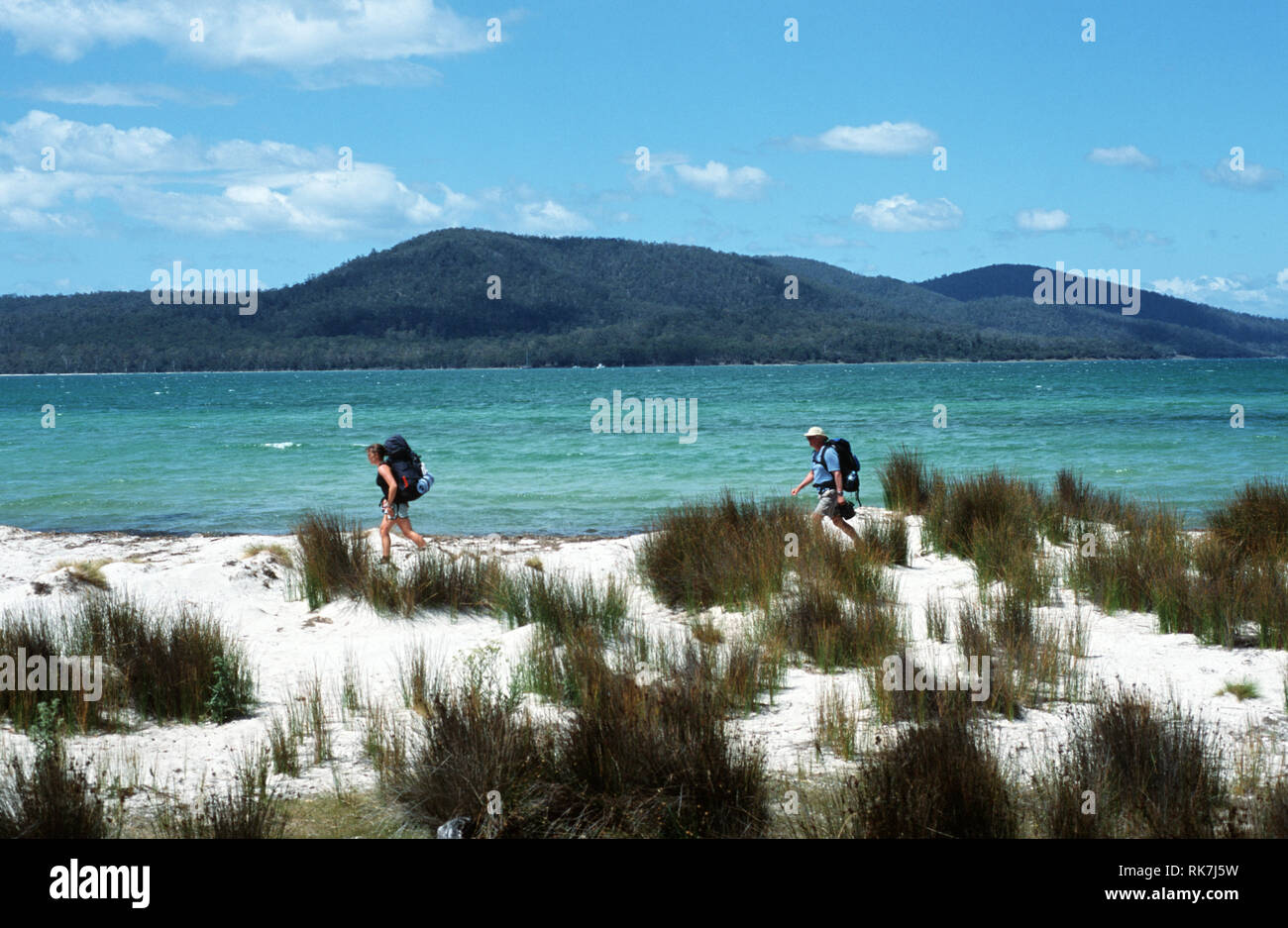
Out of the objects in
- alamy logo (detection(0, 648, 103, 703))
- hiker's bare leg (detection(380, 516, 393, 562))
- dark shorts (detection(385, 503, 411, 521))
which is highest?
dark shorts (detection(385, 503, 411, 521))

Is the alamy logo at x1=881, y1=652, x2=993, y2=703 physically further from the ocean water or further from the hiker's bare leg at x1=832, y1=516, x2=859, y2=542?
the ocean water

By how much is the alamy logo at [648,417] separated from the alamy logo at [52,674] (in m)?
24.5

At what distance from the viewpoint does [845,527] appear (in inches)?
358

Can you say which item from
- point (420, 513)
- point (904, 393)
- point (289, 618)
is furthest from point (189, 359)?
point (289, 618)

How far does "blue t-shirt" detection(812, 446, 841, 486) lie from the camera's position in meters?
9.85

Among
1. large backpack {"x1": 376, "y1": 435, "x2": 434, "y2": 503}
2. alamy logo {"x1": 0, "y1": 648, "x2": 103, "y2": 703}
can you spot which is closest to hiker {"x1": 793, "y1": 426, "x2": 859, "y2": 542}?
large backpack {"x1": 376, "y1": 435, "x2": 434, "y2": 503}

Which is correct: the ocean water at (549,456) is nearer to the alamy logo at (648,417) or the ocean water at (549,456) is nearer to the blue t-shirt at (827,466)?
the alamy logo at (648,417)

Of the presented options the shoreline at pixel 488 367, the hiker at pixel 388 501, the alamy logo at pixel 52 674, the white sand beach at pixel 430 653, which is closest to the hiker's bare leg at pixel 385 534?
the hiker at pixel 388 501

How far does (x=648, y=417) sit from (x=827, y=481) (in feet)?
126

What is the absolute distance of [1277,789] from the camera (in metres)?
3.54
